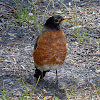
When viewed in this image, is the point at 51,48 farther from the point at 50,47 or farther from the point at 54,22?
the point at 54,22

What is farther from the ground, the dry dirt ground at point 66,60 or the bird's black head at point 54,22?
the bird's black head at point 54,22

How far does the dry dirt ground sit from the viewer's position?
4425mm

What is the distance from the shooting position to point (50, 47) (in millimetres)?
4328

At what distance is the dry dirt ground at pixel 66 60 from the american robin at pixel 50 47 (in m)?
0.37

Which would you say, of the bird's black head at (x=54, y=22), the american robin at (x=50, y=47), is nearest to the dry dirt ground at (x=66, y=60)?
the american robin at (x=50, y=47)

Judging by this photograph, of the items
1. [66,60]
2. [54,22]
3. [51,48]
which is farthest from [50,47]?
[66,60]

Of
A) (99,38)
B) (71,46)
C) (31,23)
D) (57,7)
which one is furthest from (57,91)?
(57,7)

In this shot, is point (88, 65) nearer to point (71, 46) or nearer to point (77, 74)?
point (77, 74)

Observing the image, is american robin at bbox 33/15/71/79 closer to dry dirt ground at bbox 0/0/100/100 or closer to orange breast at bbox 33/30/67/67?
orange breast at bbox 33/30/67/67

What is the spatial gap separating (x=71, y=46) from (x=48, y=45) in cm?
177

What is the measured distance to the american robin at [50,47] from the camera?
4.34m

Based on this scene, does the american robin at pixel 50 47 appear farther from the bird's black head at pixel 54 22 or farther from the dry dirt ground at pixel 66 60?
the dry dirt ground at pixel 66 60

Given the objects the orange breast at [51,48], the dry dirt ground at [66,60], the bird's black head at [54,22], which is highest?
the bird's black head at [54,22]

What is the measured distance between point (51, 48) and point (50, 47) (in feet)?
0.06
